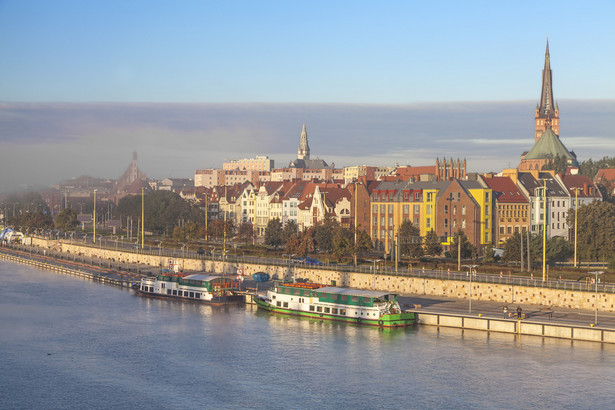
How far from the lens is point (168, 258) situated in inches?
4771

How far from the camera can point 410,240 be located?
10512 cm

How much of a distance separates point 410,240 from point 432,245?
115 inches

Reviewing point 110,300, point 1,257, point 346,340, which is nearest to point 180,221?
point 1,257

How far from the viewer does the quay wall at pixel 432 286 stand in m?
73.9

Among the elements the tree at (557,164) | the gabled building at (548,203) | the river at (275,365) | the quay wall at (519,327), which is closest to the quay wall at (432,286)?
the quay wall at (519,327)

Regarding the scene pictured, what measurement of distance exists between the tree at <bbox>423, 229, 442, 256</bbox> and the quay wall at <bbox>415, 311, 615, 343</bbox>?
31026 mm

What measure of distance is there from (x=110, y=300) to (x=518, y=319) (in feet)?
153

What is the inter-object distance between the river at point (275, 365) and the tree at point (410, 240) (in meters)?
27.4

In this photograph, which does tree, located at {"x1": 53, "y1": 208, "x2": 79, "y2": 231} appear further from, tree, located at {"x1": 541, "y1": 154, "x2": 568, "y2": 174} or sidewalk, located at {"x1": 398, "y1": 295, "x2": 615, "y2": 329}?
sidewalk, located at {"x1": 398, "y1": 295, "x2": 615, "y2": 329}

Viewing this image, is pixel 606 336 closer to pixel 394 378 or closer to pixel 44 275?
pixel 394 378

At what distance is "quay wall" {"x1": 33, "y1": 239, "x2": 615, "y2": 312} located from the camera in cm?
7394

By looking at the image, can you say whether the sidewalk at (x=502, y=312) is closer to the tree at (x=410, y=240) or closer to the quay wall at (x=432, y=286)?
the quay wall at (x=432, y=286)

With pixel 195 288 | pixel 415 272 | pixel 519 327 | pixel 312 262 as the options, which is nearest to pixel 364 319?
pixel 519 327

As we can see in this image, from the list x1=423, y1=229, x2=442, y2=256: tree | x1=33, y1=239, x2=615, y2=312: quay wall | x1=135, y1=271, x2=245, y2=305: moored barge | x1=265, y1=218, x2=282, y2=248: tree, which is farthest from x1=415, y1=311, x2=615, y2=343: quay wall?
x1=265, y1=218, x2=282, y2=248: tree
